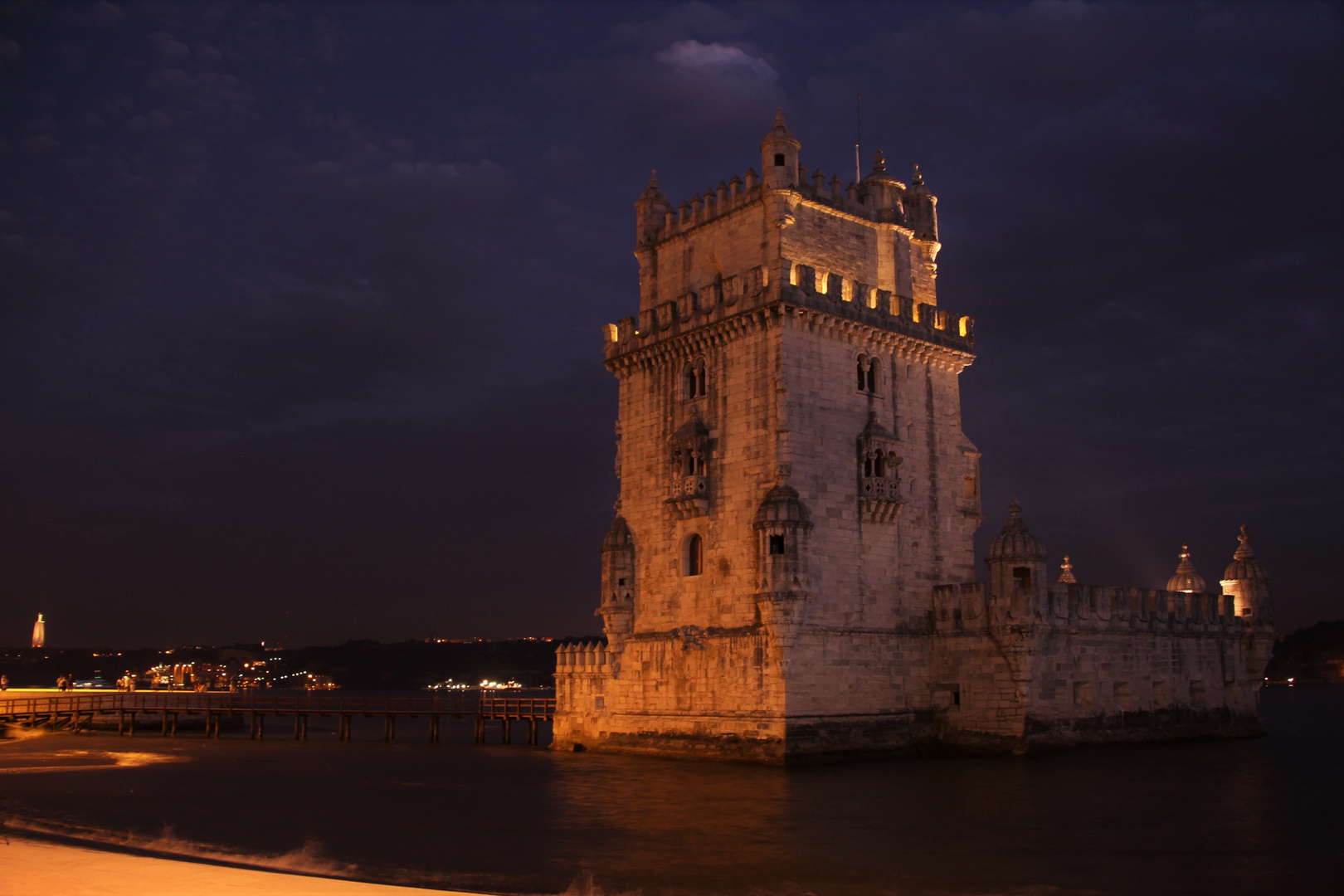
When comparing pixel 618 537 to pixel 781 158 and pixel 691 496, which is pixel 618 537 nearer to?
pixel 691 496

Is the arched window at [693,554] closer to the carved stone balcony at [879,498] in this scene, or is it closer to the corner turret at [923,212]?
the carved stone balcony at [879,498]

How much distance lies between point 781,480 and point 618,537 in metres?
8.25

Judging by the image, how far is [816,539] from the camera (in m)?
37.3

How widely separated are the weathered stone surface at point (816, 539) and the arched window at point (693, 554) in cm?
7

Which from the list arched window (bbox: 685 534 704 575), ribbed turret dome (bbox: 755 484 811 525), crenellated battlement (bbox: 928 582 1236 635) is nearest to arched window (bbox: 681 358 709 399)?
arched window (bbox: 685 534 704 575)

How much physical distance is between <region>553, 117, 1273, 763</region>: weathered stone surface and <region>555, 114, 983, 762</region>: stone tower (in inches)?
3.5

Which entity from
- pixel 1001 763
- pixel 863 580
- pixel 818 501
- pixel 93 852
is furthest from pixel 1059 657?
pixel 93 852

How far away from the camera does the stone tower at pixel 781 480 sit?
36812 mm

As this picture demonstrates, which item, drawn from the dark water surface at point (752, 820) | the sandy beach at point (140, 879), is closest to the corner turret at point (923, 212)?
the dark water surface at point (752, 820)

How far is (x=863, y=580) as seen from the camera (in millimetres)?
38406

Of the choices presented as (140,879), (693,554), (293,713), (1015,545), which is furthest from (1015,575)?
(293,713)

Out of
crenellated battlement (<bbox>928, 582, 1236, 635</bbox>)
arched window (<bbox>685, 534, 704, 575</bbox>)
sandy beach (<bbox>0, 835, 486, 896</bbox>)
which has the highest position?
arched window (<bbox>685, 534, 704, 575</bbox>)

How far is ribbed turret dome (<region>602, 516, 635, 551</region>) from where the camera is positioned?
42.5 metres

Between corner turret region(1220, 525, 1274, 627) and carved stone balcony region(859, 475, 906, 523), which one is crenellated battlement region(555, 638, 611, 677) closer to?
carved stone balcony region(859, 475, 906, 523)
